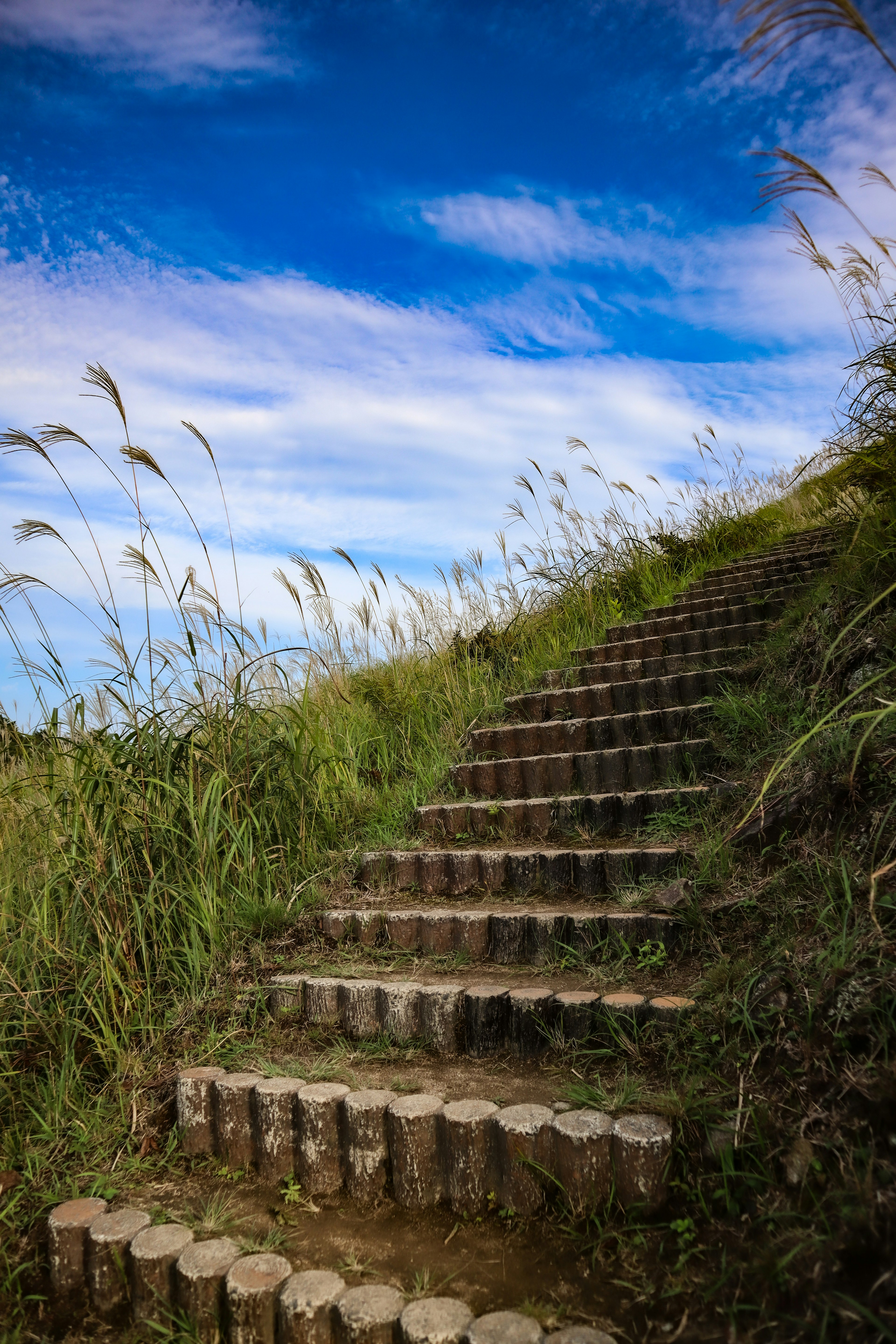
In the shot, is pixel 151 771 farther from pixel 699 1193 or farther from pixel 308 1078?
pixel 699 1193

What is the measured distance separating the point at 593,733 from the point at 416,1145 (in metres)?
2.56

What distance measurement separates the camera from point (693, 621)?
5383 mm

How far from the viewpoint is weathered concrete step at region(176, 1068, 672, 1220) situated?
5.97ft

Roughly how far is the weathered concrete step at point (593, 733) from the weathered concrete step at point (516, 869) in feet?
3.18

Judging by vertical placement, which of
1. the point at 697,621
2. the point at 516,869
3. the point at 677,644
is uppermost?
the point at 697,621

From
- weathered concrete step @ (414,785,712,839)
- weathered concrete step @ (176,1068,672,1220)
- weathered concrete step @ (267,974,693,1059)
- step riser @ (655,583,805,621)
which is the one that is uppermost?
step riser @ (655,583,805,621)

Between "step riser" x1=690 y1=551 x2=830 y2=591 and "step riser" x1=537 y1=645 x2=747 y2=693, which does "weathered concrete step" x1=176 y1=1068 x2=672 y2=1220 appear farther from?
"step riser" x1=690 y1=551 x2=830 y2=591

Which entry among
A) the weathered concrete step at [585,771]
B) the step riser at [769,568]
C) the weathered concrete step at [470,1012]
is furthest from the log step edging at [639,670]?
the weathered concrete step at [470,1012]

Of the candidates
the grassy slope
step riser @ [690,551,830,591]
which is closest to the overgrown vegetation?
the grassy slope

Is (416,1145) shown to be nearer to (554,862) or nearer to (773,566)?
(554,862)

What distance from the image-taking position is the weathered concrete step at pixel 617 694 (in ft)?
13.9

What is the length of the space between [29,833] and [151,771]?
24.3 inches

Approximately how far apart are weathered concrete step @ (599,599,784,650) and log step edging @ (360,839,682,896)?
5.76 feet

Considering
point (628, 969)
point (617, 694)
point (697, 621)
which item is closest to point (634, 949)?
point (628, 969)
